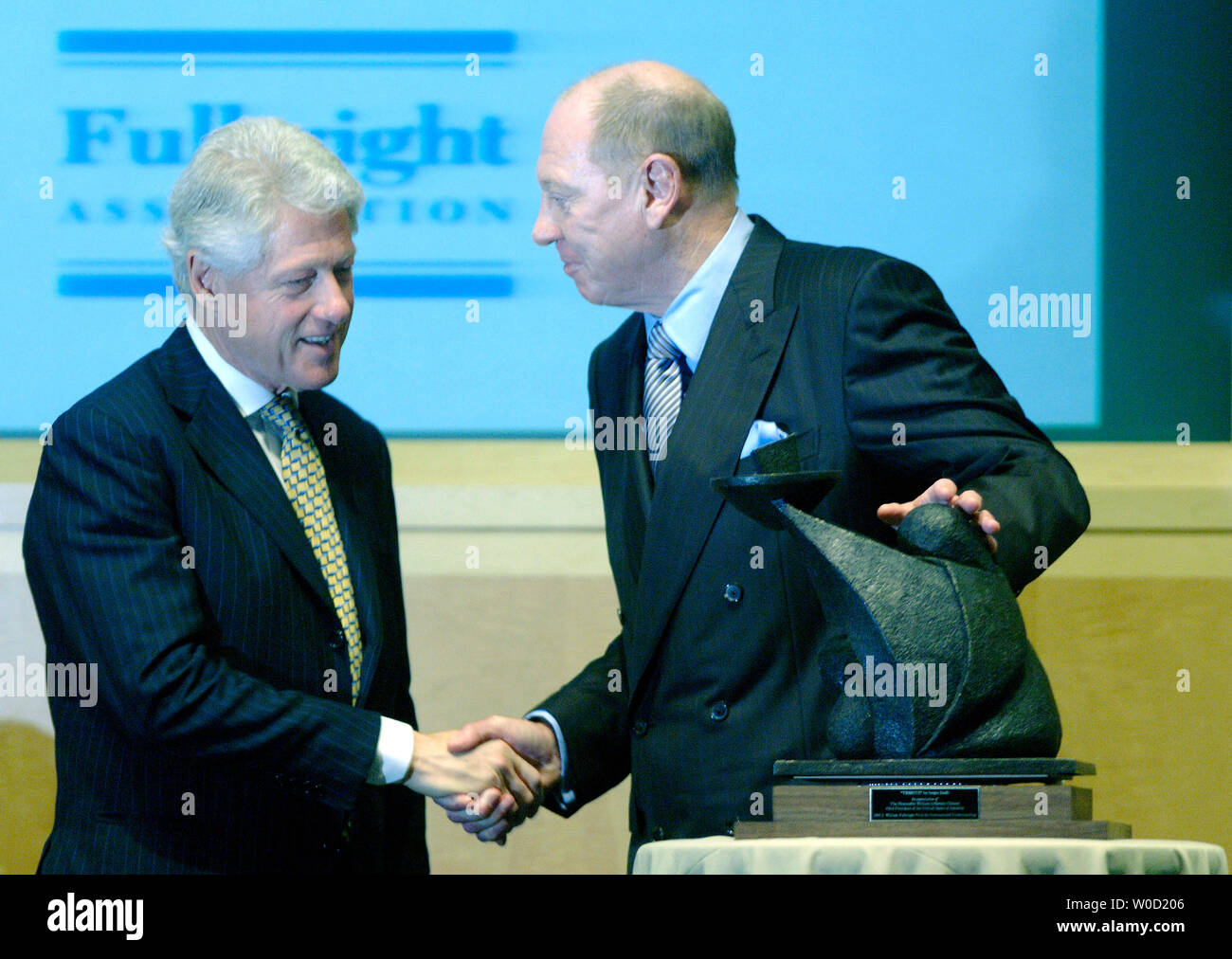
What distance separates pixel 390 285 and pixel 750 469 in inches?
86.3

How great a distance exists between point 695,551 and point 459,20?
8.26 ft

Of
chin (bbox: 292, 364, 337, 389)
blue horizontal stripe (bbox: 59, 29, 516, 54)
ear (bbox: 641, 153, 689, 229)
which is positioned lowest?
chin (bbox: 292, 364, 337, 389)

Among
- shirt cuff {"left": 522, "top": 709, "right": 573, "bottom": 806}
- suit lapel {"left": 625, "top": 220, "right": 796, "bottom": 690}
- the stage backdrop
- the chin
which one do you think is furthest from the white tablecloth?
the stage backdrop

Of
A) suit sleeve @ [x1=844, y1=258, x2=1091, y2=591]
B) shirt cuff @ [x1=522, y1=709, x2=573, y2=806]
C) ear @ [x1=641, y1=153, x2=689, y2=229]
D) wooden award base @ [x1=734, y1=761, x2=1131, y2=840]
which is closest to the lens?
wooden award base @ [x1=734, y1=761, x2=1131, y2=840]

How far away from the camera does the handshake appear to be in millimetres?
3098

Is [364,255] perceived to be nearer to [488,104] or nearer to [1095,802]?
[488,104]

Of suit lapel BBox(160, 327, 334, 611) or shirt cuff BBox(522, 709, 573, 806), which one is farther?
shirt cuff BBox(522, 709, 573, 806)

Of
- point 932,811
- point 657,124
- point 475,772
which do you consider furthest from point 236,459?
point 932,811

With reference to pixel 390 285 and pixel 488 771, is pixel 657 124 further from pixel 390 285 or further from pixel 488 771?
pixel 390 285

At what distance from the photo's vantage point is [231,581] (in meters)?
2.87

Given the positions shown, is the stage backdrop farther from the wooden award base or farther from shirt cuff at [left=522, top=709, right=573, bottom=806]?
the wooden award base

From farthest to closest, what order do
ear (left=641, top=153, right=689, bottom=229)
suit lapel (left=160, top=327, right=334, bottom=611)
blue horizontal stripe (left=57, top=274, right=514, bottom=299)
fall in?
blue horizontal stripe (left=57, top=274, right=514, bottom=299), ear (left=641, top=153, right=689, bottom=229), suit lapel (left=160, top=327, right=334, bottom=611)

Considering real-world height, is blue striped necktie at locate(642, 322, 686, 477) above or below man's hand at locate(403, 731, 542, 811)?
above
